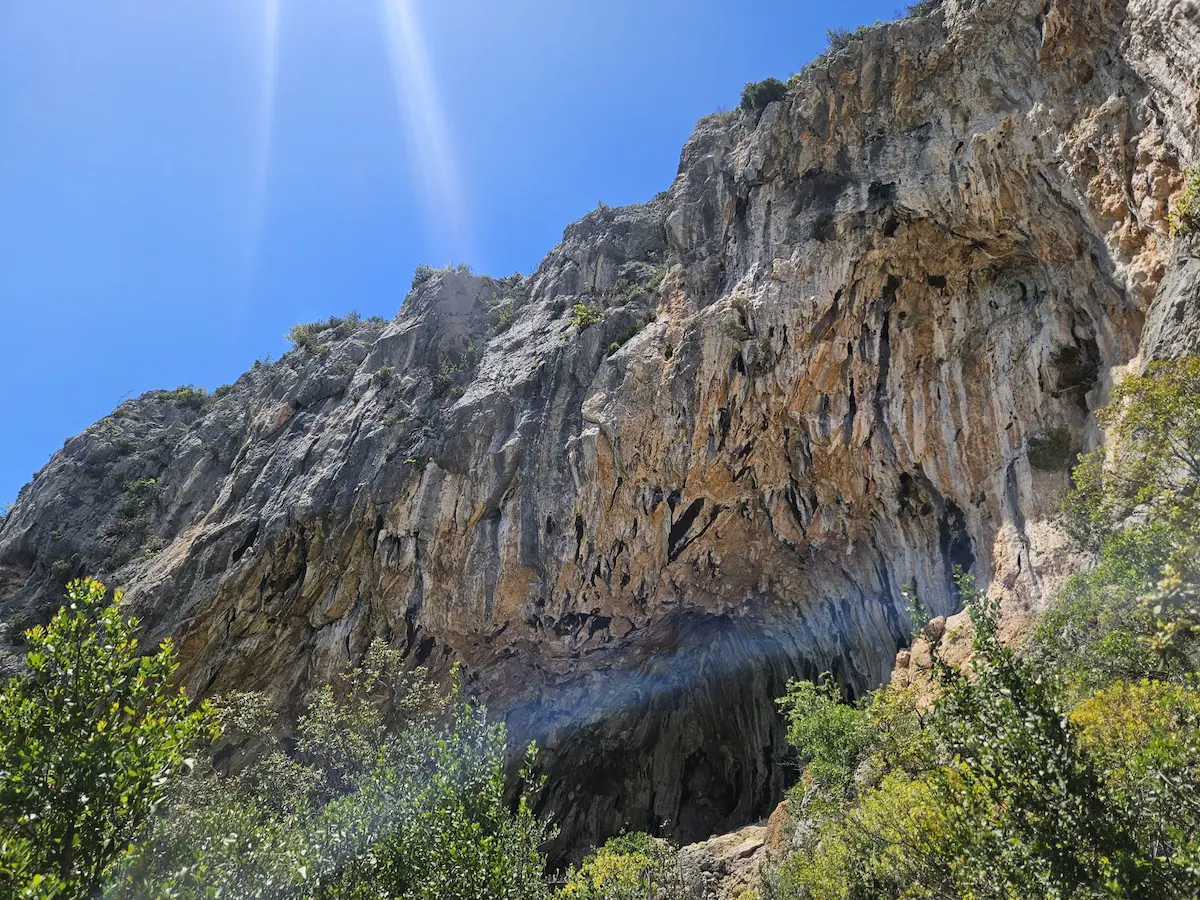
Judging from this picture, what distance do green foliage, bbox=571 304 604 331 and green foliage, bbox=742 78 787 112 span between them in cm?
1219

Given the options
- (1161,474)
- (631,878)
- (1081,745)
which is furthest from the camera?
(631,878)

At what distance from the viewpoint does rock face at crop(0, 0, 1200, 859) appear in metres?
17.2

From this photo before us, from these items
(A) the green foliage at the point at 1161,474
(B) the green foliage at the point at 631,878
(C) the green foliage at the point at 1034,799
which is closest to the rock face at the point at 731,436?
(A) the green foliage at the point at 1161,474

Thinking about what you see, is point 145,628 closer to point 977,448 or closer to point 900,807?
point 900,807

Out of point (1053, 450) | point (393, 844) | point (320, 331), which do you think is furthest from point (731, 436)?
point (320, 331)

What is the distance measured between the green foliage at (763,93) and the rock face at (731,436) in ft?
2.77

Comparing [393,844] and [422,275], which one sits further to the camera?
[422,275]

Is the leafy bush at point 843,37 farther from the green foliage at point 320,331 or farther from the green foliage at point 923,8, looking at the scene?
the green foliage at point 320,331

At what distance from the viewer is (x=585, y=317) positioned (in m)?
28.2

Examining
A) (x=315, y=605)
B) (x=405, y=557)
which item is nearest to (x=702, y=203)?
(x=405, y=557)

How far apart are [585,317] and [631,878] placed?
2146 centimetres

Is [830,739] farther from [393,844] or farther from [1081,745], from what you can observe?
[393,844]

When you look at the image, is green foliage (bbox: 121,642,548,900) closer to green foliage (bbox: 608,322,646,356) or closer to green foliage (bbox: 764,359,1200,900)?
green foliage (bbox: 764,359,1200,900)

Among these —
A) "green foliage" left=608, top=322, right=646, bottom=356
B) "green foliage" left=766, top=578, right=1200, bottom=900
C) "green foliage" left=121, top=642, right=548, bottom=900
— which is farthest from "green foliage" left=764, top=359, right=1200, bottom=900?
"green foliage" left=608, top=322, right=646, bottom=356
